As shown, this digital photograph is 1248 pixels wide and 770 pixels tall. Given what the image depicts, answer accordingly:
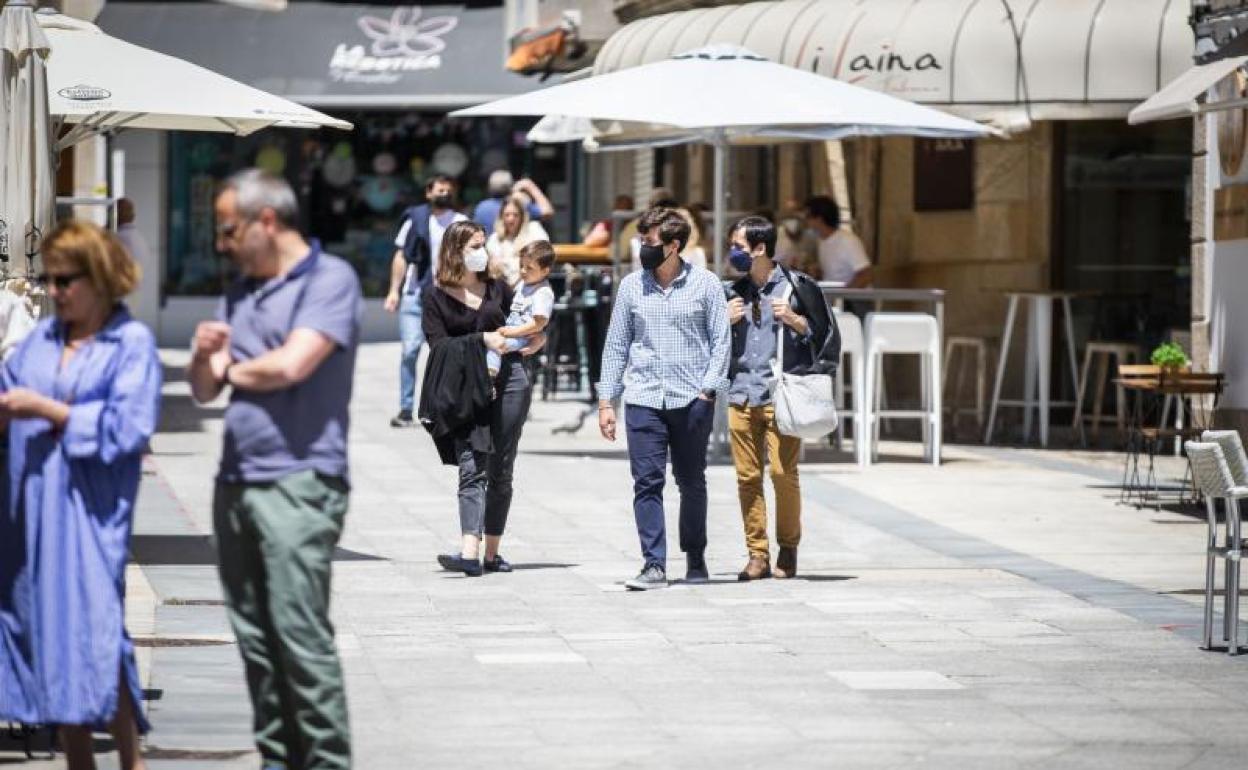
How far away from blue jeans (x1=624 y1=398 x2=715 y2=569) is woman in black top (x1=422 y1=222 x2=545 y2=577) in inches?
29.3

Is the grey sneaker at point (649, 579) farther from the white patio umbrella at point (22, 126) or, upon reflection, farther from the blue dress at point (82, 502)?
the blue dress at point (82, 502)

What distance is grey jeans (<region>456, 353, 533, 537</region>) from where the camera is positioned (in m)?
12.9

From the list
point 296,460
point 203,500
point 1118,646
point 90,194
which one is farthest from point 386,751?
→ point 90,194

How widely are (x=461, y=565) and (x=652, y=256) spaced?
5.69 ft

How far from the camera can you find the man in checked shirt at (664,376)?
12.4 meters

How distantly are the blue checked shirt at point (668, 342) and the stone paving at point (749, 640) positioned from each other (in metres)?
0.94

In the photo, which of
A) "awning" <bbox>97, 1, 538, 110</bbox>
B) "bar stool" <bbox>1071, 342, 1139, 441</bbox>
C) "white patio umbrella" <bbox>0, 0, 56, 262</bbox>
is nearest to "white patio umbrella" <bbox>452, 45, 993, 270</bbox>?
"bar stool" <bbox>1071, 342, 1139, 441</bbox>

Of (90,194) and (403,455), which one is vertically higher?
(90,194)

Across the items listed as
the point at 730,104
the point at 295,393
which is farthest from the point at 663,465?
the point at 730,104

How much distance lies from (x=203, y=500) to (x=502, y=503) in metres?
3.66

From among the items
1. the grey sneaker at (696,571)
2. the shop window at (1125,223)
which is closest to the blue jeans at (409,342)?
the shop window at (1125,223)

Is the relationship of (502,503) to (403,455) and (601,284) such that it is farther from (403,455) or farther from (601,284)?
(601,284)

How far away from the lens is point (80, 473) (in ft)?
23.4

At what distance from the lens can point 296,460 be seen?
23.4 ft
